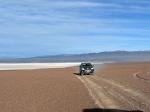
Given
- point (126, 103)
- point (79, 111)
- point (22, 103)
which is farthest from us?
point (22, 103)

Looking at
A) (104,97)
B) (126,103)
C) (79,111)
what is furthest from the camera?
(104,97)

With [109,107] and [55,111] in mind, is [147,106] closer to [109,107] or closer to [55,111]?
[109,107]

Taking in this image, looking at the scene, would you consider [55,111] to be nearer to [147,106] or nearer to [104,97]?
[147,106]

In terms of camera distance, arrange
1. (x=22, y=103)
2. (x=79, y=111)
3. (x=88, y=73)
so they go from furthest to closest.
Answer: (x=88, y=73), (x=22, y=103), (x=79, y=111)

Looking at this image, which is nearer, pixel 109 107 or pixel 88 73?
pixel 109 107

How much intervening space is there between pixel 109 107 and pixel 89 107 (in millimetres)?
1200

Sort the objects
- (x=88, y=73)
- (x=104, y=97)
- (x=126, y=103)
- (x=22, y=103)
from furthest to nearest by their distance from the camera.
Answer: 1. (x=88, y=73)
2. (x=104, y=97)
3. (x=22, y=103)
4. (x=126, y=103)

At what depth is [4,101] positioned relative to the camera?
23.6 metres

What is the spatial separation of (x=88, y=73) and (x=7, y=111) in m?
35.7

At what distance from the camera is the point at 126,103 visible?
21062 millimetres

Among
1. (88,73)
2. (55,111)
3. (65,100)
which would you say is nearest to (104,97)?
(65,100)

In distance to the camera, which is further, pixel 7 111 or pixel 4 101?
pixel 4 101

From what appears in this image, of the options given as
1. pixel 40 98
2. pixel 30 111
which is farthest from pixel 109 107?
pixel 40 98

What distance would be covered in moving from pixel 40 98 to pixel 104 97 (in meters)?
3.54
